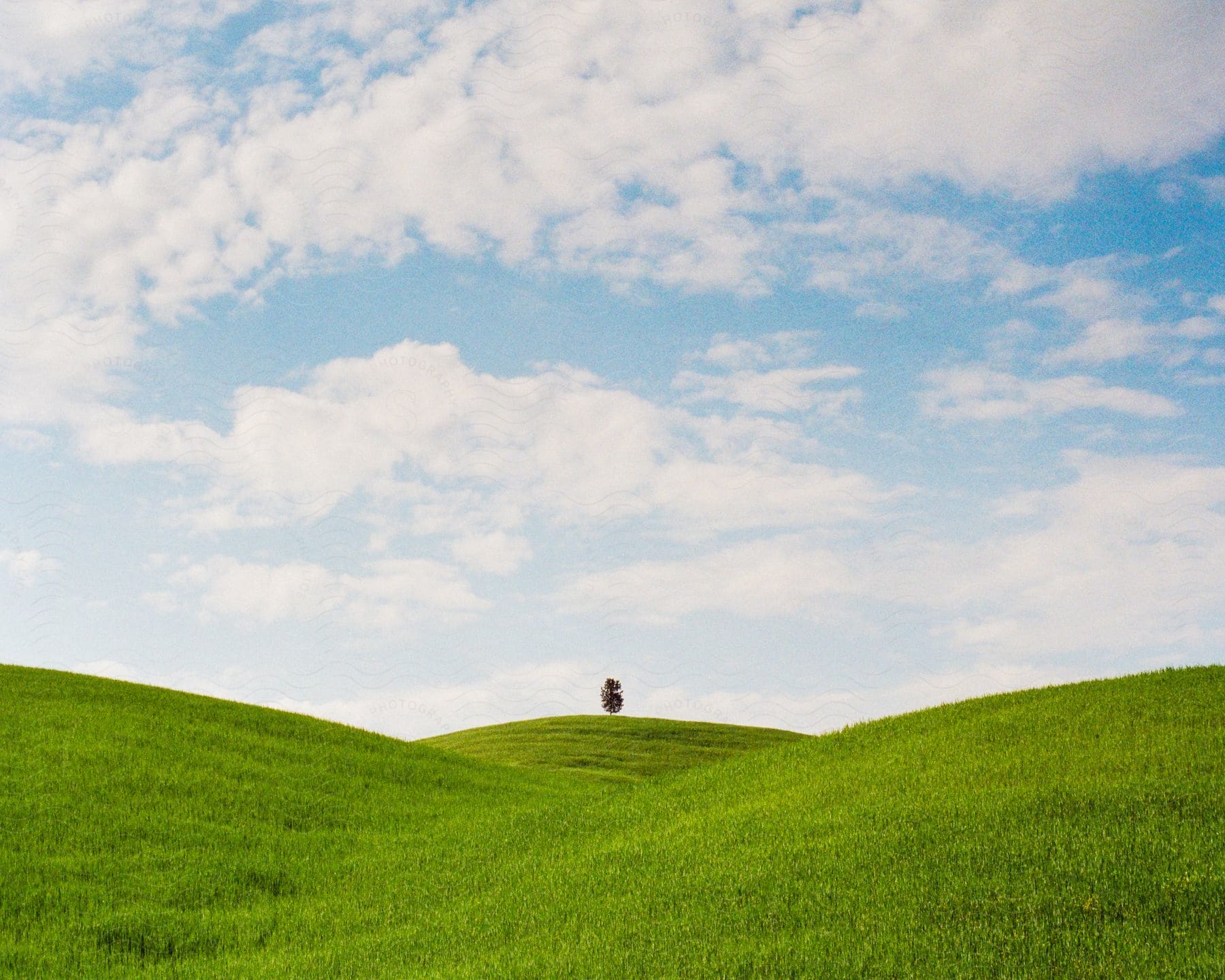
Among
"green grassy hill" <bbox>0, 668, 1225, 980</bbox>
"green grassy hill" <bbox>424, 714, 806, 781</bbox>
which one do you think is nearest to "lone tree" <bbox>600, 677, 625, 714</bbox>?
"green grassy hill" <bbox>424, 714, 806, 781</bbox>

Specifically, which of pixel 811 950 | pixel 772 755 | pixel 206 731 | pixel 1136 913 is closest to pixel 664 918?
pixel 811 950

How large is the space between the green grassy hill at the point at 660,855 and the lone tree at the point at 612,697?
42.5m

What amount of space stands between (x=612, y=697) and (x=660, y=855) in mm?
55818

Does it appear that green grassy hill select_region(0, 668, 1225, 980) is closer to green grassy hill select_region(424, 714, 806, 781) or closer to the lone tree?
green grassy hill select_region(424, 714, 806, 781)

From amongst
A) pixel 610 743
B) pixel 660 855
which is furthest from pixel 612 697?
pixel 660 855

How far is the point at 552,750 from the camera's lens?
5212 centimetres

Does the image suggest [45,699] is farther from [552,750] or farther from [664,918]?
[552,750]

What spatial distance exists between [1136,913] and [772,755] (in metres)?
15.4

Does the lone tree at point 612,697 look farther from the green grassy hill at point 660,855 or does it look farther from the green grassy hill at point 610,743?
the green grassy hill at point 660,855

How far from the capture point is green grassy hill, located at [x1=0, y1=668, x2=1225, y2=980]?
39.2 ft

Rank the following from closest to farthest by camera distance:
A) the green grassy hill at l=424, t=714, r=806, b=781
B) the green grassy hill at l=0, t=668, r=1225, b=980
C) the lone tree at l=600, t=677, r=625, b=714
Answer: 1. the green grassy hill at l=0, t=668, r=1225, b=980
2. the green grassy hill at l=424, t=714, r=806, b=781
3. the lone tree at l=600, t=677, r=625, b=714

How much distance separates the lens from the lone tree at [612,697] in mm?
72000

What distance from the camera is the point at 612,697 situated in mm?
72125

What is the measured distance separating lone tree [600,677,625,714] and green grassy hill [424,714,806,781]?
9.93m
